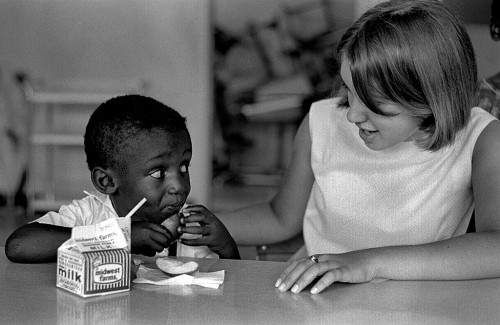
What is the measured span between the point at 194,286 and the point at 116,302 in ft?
0.46

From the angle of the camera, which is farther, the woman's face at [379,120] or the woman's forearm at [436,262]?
the woman's face at [379,120]

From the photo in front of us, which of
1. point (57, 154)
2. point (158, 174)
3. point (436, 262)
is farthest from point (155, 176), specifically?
point (57, 154)

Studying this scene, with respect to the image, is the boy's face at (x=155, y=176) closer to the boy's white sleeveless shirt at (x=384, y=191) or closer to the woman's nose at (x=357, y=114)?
the woman's nose at (x=357, y=114)

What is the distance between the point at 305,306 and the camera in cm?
100

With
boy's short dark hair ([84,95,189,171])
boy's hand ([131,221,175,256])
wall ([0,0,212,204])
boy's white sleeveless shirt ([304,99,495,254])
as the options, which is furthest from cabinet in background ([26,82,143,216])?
boy's hand ([131,221,175,256])

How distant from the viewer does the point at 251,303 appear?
1.01 m

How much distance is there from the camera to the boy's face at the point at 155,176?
129cm

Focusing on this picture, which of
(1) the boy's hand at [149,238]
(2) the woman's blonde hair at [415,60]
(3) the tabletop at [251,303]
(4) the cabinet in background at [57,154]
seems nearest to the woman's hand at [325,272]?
(3) the tabletop at [251,303]

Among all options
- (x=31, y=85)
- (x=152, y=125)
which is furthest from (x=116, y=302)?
(x=31, y=85)

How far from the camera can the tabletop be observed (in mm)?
938

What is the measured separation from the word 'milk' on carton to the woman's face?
0.50m

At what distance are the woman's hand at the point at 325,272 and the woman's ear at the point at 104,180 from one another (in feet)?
1.28

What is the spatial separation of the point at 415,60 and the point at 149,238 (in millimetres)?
557

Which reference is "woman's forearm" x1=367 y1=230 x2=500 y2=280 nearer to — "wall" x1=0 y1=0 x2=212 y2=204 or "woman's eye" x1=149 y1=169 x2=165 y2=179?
"woman's eye" x1=149 y1=169 x2=165 y2=179
